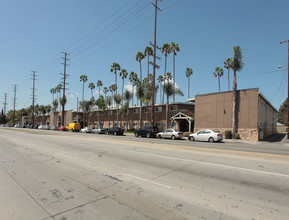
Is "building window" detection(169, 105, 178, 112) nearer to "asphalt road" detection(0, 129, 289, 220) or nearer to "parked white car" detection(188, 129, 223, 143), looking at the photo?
"parked white car" detection(188, 129, 223, 143)

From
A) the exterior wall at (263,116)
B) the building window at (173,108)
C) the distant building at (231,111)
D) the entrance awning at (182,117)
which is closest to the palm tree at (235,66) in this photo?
the distant building at (231,111)

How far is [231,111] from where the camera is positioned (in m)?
27.6

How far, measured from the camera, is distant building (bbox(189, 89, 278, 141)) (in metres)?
25.5

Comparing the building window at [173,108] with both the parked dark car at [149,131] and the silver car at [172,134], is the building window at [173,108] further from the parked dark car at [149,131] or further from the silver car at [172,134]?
the silver car at [172,134]

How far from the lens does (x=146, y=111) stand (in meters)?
43.1

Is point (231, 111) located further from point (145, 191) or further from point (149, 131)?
point (145, 191)

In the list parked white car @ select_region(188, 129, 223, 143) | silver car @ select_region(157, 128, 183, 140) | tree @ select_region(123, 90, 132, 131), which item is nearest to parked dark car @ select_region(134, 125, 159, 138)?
silver car @ select_region(157, 128, 183, 140)

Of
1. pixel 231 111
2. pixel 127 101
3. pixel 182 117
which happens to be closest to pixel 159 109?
pixel 182 117

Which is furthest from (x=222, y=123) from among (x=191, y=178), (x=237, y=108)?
(x=191, y=178)

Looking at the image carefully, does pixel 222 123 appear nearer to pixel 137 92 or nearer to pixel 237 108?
pixel 237 108

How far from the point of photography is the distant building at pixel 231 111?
2547 cm

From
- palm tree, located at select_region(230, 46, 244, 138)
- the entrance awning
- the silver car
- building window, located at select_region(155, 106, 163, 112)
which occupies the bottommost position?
the silver car

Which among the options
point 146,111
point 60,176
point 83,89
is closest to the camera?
point 60,176

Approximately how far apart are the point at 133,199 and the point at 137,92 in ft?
119
